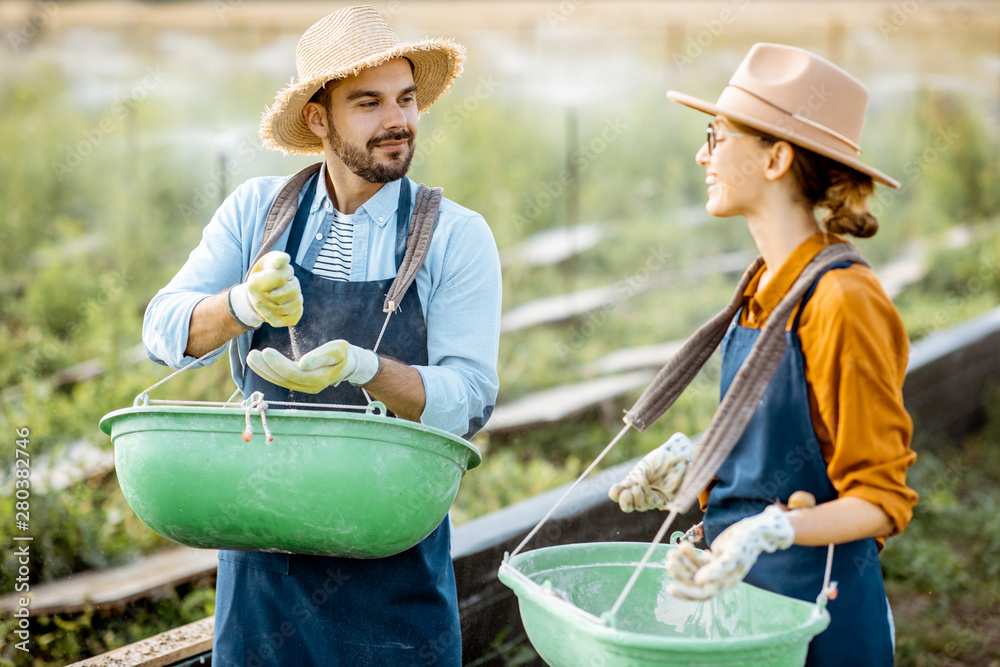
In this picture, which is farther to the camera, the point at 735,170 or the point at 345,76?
the point at 345,76

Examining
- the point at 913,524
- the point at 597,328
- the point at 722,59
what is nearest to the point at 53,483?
the point at 913,524

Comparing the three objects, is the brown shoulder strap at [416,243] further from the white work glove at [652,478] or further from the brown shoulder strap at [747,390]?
the brown shoulder strap at [747,390]

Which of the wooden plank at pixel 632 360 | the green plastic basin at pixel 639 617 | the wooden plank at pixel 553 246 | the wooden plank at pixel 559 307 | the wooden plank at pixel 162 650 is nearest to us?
the green plastic basin at pixel 639 617

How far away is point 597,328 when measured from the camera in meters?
7.90

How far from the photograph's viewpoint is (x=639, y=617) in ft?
6.38

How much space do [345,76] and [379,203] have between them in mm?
279

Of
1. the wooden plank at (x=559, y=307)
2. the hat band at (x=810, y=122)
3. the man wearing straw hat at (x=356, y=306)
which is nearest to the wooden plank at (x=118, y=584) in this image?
the man wearing straw hat at (x=356, y=306)

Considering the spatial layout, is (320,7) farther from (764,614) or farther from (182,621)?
(764,614)

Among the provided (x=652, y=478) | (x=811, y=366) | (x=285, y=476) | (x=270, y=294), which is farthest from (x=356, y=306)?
(x=811, y=366)

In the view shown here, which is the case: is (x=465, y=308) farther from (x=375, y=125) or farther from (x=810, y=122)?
(x=810, y=122)

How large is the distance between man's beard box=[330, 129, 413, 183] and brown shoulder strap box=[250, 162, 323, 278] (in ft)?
0.45

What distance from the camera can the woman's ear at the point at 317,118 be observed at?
2248mm

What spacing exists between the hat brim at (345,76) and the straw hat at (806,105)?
2.43 ft

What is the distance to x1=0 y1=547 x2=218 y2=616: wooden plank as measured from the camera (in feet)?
10.7
